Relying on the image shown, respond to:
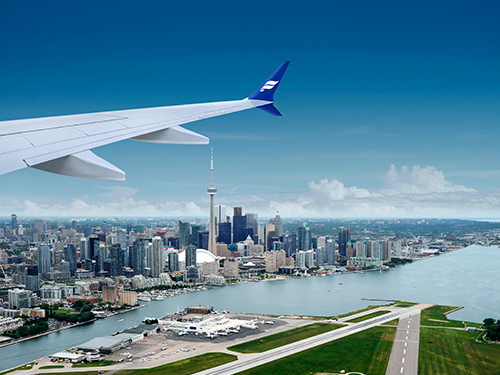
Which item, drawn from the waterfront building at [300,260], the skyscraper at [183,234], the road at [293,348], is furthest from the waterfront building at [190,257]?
the road at [293,348]

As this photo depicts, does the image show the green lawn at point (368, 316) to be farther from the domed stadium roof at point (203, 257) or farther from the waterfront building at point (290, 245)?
the waterfront building at point (290, 245)

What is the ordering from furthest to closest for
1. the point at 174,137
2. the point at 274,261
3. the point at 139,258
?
the point at 274,261
the point at 139,258
the point at 174,137

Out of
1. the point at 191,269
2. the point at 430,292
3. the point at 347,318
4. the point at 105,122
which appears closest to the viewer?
the point at 105,122

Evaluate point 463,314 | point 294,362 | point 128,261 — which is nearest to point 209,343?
point 294,362

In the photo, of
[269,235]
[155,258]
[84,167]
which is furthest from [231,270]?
[84,167]

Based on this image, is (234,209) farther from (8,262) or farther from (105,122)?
(105,122)

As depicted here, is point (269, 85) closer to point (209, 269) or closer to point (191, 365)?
point (191, 365)
